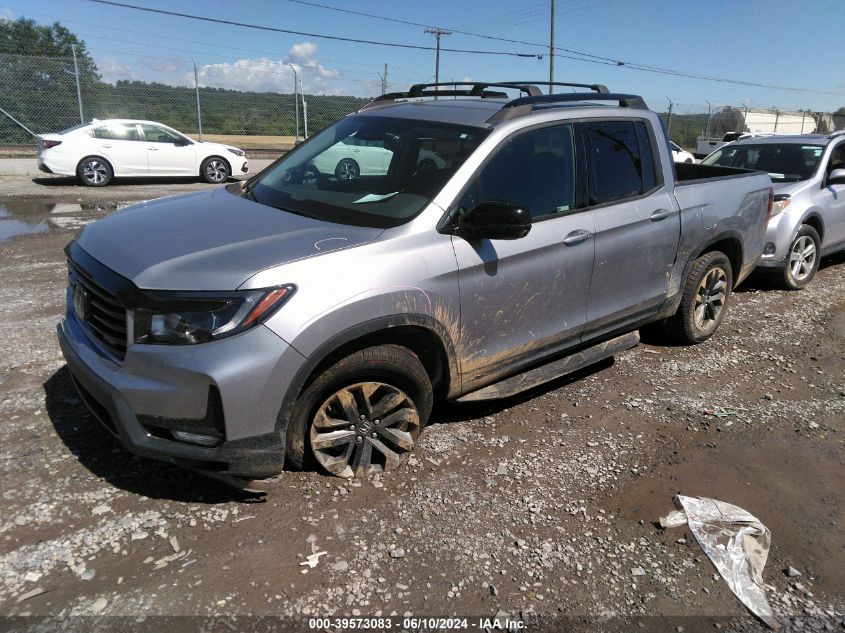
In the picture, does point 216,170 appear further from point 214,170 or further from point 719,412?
point 719,412

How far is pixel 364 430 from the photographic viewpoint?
330cm

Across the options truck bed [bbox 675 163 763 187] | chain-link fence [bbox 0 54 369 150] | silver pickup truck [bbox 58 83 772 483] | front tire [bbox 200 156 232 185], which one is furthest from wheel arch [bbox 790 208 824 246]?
front tire [bbox 200 156 232 185]

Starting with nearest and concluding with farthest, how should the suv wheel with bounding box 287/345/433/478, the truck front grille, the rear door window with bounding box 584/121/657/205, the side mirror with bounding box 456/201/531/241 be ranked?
the truck front grille
the suv wheel with bounding box 287/345/433/478
the side mirror with bounding box 456/201/531/241
the rear door window with bounding box 584/121/657/205

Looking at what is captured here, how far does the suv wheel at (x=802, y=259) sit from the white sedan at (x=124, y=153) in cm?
1330

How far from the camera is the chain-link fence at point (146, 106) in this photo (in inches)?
734

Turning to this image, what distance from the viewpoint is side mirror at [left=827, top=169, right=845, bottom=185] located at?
7305 millimetres

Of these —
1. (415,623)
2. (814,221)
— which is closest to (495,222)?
(415,623)

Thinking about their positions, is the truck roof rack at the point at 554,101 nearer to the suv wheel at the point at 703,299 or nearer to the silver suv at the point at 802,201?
the suv wheel at the point at 703,299

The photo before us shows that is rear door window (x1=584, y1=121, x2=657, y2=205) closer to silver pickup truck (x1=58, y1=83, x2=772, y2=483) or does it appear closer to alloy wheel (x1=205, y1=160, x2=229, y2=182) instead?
silver pickup truck (x1=58, y1=83, x2=772, y2=483)

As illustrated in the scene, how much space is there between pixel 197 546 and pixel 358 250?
5.00ft

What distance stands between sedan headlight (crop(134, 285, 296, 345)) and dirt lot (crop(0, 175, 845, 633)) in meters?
0.95

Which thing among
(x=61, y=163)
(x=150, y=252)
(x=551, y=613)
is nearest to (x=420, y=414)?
(x=551, y=613)

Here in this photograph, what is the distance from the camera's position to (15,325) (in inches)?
205

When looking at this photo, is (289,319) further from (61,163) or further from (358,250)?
(61,163)
